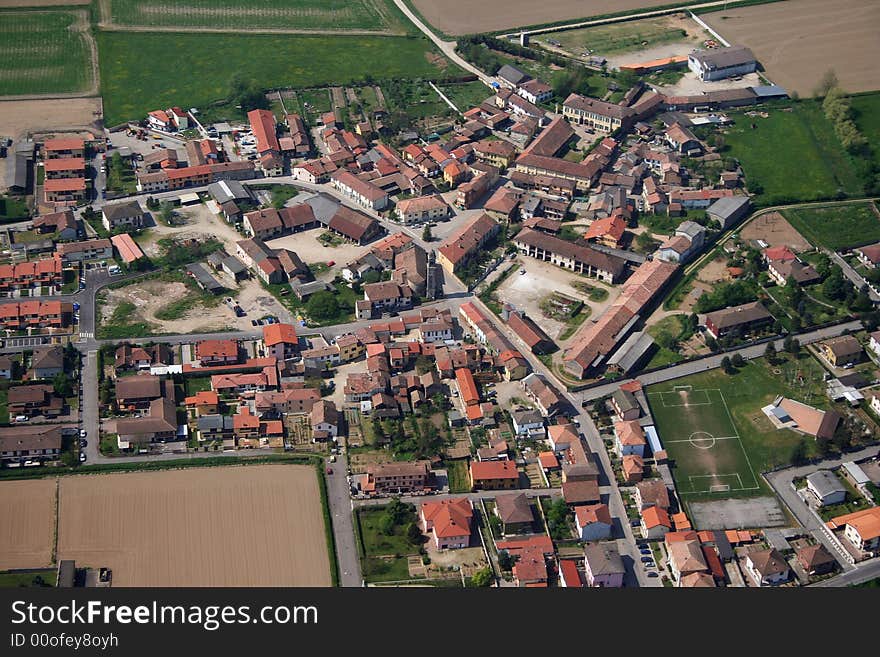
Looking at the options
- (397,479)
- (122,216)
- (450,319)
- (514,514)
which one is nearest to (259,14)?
(122,216)

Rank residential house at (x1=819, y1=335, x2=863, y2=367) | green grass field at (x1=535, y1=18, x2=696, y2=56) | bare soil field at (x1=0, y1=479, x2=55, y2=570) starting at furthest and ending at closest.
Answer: green grass field at (x1=535, y1=18, x2=696, y2=56) → residential house at (x1=819, y1=335, x2=863, y2=367) → bare soil field at (x1=0, y1=479, x2=55, y2=570)

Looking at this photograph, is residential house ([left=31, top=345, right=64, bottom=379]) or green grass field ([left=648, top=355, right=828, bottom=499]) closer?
green grass field ([left=648, top=355, right=828, bottom=499])

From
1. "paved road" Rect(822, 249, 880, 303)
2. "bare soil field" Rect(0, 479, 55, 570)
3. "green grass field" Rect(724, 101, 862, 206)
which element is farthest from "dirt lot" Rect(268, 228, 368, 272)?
"paved road" Rect(822, 249, 880, 303)

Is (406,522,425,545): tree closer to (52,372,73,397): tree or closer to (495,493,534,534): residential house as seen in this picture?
(495,493,534,534): residential house

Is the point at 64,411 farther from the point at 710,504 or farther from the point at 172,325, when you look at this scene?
the point at 710,504

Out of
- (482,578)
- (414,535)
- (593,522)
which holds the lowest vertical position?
(482,578)

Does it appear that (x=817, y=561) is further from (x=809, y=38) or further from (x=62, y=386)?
(x=809, y=38)

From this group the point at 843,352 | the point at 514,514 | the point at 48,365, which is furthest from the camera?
the point at 843,352
